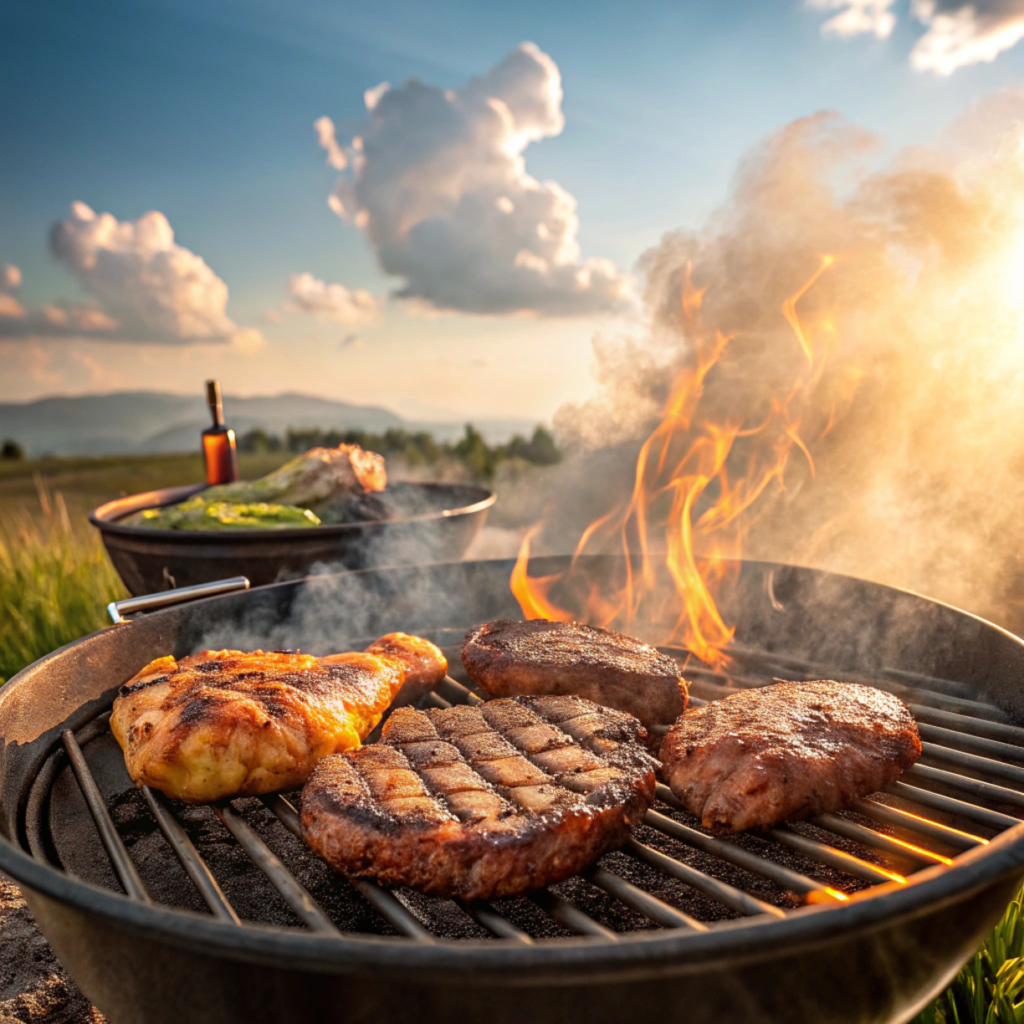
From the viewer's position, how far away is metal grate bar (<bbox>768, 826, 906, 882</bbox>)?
5.51 ft

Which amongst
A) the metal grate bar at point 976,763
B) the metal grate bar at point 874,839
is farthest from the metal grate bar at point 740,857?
→ the metal grate bar at point 976,763

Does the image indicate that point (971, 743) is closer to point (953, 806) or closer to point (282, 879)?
point (953, 806)

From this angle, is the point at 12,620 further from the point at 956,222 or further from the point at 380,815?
the point at 956,222

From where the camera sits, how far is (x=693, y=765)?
2.10 metres

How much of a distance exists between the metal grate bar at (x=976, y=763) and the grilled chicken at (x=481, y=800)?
886 millimetres

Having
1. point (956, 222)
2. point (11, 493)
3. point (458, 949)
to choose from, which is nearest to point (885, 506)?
point (956, 222)

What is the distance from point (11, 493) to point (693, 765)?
41.8ft

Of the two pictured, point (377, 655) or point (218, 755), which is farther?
point (377, 655)

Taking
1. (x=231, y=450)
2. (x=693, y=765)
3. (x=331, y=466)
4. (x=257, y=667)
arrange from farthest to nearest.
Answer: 1. (x=231, y=450)
2. (x=331, y=466)
3. (x=257, y=667)
4. (x=693, y=765)

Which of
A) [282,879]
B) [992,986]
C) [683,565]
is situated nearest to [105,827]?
[282,879]

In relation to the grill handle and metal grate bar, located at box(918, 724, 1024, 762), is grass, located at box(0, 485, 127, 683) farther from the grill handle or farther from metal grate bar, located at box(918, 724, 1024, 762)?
metal grate bar, located at box(918, 724, 1024, 762)

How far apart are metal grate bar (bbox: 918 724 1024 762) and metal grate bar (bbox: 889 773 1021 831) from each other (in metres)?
0.26

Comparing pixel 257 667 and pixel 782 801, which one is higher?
pixel 257 667

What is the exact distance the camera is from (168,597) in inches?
120
